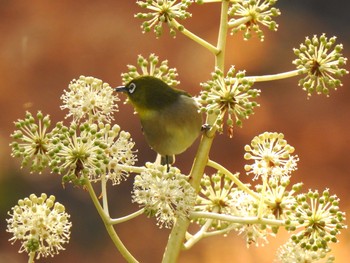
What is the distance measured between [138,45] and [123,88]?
6.28ft

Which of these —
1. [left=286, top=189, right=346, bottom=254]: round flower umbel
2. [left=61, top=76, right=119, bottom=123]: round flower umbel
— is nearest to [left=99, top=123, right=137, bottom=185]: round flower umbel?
[left=61, top=76, right=119, bottom=123]: round flower umbel

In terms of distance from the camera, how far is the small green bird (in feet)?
4.44

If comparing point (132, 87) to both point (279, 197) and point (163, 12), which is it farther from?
point (279, 197)

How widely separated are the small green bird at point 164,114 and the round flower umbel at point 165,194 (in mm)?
101

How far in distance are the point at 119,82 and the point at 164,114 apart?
1.88m

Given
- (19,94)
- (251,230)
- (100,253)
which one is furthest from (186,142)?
(19,94)

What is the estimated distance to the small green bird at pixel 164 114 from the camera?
4.44 feet

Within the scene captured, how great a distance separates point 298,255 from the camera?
134cm

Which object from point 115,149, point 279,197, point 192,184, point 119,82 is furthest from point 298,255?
point 119,82

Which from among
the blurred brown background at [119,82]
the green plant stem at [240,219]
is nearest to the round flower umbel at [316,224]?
the green plant stem at [240,219]

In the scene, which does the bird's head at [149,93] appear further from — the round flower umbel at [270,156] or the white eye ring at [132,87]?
the round flower umbel at [270,156]

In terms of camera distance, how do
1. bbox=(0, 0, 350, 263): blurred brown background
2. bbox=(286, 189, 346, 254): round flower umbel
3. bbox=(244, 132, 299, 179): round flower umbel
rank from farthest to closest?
1. bbox=(0, 0, 350, 263): blurred brown background
2. bbox=(244, 132, 299, 179): round flower umbel
3. bbox=(286, 189, 346, 254): round flower umbel

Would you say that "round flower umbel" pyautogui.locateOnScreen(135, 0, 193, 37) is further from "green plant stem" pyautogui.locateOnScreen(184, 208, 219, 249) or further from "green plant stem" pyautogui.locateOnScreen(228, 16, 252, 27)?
"green plant stem" pyautogui.locateOnScreen(184, 208, 219, 249)

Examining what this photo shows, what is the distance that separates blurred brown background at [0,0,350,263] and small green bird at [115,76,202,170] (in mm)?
1695
